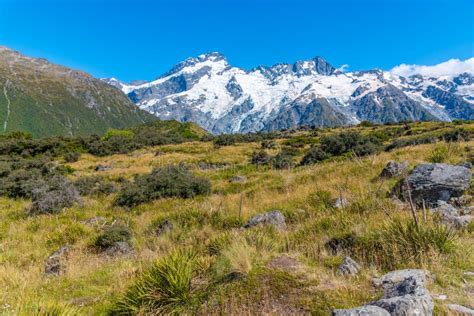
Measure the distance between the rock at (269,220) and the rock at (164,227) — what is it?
235 centimetres

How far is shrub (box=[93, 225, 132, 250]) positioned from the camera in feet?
32.2

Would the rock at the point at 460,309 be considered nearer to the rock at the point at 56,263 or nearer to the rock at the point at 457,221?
the rock at the point at 457,221

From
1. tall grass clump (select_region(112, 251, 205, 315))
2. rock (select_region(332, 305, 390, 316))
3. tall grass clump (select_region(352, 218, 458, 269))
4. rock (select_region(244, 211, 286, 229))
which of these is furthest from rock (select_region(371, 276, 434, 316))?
rock (select_region(244, 211, 286, 229))

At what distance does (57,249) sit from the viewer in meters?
9.88

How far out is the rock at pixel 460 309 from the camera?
3941 mm

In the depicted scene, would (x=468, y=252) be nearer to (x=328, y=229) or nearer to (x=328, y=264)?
(x=328, y=264)

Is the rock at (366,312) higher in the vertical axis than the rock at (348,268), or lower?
higher

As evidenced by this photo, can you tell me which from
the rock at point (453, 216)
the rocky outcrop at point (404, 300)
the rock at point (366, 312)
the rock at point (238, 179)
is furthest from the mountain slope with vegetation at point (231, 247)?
A: the rock at point (238, 179)

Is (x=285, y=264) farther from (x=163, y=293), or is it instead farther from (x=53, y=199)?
(x=53, y=199)

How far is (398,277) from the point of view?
5004mm

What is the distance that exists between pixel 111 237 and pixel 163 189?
20.7 feet

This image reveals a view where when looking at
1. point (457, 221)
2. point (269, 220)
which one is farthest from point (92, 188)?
point (457, 221)

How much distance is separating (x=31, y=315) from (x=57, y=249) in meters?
6.08

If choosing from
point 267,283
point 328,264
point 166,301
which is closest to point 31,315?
point 166,301
